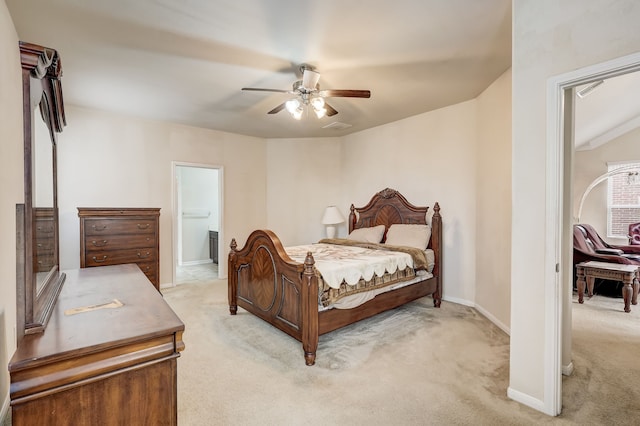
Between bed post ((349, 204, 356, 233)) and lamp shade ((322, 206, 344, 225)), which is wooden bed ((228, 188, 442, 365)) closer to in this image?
bed post ((349, 204, 356, 233))

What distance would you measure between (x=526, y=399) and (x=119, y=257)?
448 centimetres

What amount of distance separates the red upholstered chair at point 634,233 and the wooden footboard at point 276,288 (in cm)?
716

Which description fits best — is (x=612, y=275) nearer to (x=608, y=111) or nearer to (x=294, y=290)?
(x=608, y=111)

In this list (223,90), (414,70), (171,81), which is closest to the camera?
(414,70)

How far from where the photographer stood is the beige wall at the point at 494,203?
3199mm

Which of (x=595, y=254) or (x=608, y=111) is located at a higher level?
(x=608, y=111)

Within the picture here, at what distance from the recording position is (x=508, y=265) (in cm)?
320

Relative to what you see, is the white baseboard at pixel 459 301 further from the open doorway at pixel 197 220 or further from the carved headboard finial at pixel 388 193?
the open doorway at pixel 197 220

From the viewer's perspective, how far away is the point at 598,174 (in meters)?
6.78

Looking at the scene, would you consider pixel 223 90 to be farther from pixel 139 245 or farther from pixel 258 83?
pixel 139 245

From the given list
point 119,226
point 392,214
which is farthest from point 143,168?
point 392,214

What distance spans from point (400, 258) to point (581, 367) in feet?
5.69

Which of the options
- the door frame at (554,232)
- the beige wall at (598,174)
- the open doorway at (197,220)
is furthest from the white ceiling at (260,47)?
the beige wall at (598,174)

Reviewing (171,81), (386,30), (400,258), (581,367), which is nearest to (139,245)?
(171,81)
